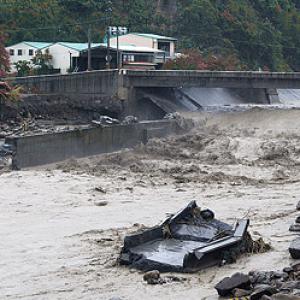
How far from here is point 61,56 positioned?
206 ft

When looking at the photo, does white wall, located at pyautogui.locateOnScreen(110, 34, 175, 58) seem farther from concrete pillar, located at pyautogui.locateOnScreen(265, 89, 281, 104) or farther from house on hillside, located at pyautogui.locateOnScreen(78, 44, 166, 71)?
concrete pillar, located at pyautogui.locateOnScreen(265, 89, 281, 104)

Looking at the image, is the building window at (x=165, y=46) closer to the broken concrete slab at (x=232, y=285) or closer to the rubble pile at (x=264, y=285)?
the rubble pile at (x=264, y=285)

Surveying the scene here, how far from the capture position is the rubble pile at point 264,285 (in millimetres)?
11375

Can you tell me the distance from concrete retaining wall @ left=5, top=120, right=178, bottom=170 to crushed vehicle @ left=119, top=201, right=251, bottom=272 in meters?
12.7

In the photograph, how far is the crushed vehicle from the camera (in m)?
14.0

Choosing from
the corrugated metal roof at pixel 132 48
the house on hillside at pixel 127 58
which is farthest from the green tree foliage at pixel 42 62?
the corrugated metal roof at pixel 132 48

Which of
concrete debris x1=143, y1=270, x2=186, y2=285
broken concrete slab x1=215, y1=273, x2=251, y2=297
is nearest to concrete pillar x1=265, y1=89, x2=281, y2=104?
concrete debris x1=143, y1=270, x2=186, y2=285

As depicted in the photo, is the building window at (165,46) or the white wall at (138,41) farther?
the building window at (165,46)

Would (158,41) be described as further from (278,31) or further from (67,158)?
(67,158)

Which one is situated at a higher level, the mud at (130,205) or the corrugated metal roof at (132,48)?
the corrugated metal roof at (132,48)

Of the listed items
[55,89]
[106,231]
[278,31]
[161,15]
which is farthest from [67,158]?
[278,31]

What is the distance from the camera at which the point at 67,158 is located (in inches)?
1201

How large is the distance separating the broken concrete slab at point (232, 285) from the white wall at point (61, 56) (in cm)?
5076

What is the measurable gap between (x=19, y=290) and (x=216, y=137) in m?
25.7
